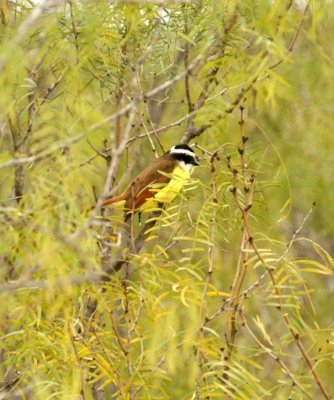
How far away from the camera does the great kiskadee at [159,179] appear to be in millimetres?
3648

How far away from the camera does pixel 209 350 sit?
2.85 m

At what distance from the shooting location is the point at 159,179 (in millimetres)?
3885

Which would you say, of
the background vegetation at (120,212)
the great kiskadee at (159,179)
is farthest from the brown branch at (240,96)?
the great kiskadee at (159,179)

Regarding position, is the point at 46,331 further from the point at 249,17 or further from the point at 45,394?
the point at 249,17

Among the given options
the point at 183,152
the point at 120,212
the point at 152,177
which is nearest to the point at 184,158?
the point at 183,152

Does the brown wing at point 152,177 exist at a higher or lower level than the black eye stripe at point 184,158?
lower

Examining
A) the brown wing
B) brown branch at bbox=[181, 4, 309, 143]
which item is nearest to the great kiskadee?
the brown wing

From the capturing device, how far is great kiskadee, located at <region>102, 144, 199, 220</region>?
3648 mm

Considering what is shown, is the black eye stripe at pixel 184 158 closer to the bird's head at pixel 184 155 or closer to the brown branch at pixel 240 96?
the bird's head at pixel 184 155

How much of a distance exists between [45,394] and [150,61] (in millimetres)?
1259

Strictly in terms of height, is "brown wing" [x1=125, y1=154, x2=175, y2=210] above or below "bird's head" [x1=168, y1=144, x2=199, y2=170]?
below

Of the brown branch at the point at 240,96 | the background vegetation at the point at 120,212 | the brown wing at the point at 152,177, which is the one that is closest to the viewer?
the background vegetation at the point at 120,212

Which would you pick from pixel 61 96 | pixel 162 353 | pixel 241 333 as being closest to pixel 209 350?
pixel 162 353

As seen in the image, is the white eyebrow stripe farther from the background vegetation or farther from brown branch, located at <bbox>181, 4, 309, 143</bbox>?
brown branch, located at <bbox>181, 4, 309, 143</bbox>
